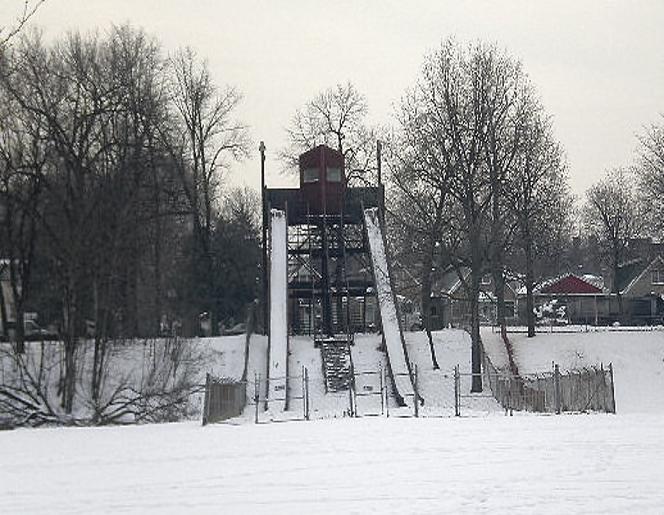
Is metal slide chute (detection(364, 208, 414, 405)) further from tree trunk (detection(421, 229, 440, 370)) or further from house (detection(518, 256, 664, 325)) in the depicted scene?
house (detection(518, 256, 664, 325))

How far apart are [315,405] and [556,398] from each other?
8.50m

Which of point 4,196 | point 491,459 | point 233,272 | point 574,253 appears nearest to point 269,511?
point 491,459

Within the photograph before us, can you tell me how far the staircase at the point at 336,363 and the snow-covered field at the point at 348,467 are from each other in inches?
455

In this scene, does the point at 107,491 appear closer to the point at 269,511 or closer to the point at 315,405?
the point at 269,511

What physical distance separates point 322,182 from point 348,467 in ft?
107

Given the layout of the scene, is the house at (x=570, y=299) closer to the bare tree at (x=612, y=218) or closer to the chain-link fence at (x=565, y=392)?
the bare tree at (x=612, y=218)

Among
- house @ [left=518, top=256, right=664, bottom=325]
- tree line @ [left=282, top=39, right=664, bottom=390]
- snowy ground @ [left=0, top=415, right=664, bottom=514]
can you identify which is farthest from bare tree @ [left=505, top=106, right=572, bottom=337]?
house @ [left=518, top=256, right=664, bottom=325]

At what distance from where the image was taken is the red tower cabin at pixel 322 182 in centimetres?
4656

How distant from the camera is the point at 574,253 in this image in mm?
111000

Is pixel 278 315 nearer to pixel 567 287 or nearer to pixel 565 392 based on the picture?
pixel 565 392

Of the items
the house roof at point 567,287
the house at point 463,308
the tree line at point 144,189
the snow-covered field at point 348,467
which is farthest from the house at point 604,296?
the snow-covered field at point 348,467

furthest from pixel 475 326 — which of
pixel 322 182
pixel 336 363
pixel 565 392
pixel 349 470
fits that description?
pixel 349 470

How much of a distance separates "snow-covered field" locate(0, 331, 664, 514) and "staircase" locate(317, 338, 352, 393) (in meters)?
11.6

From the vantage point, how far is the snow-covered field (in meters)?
11.9
